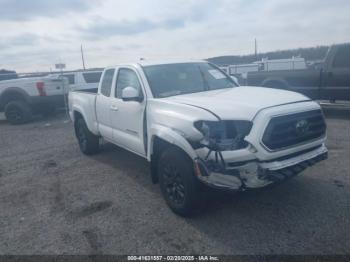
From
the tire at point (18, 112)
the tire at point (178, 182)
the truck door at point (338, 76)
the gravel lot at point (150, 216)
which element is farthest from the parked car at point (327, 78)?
the tire at point (18, 112)

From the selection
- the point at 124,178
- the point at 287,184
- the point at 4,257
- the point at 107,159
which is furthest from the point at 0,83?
the point at 287,184

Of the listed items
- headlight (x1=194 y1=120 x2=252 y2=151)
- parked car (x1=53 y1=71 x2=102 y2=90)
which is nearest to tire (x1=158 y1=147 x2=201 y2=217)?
headlight (x1=194 y1=120 x2=252 y2=151)

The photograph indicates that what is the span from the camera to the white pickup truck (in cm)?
350

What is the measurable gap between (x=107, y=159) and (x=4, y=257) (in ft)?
11.6

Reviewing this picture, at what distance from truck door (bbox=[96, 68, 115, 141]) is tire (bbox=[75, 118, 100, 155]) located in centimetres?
88

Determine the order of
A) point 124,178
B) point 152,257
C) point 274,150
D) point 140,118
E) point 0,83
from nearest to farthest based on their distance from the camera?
point 152,257 < point 274,150 < point 140,118 < point 124,178 < point 0,83

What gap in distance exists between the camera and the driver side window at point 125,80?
5075 millimetres

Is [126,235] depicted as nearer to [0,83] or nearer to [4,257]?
[4,257]

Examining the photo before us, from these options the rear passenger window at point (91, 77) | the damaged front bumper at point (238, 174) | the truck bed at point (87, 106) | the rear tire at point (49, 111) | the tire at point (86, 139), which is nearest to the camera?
the damaged front bumper at point (238, 174)

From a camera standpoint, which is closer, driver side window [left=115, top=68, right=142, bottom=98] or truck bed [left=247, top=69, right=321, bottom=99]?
driver side window [left=115, top=68, right=142, bottom=98]

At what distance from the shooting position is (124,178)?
5.71m

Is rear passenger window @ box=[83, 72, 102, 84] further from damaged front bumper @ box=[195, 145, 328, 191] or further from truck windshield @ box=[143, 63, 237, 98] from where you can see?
damaged front bumper @ box=[195, 145, 328, 191]

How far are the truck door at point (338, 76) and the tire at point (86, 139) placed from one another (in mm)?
6597

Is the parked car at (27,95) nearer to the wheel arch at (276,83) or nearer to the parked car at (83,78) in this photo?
the parked car at (83,78)
